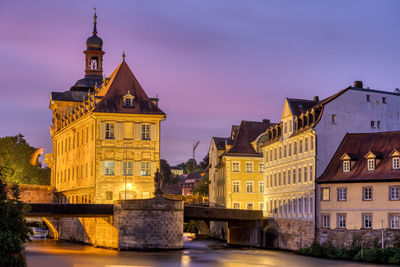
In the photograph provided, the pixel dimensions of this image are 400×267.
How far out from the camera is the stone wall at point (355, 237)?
5916 centimetres

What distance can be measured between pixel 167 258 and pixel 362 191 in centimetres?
1681

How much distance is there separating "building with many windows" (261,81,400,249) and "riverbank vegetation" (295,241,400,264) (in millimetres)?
2517

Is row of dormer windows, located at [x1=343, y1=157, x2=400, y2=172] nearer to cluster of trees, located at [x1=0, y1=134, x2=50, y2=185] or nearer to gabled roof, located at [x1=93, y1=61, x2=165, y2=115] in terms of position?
gabled roof, located at [x1=93, y1=61, x2=165, y2=115]

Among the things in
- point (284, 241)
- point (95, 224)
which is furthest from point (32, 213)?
point (284, 241)

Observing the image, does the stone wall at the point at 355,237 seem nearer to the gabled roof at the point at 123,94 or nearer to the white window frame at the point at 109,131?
the gabled roof at the point at 123,94

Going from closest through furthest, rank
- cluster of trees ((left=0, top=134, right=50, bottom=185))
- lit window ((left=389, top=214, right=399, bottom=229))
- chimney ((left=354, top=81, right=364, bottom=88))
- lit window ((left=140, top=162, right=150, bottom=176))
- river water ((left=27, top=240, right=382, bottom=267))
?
river water ((left=27, top=240, right=382, bottom=267)) → lit window ((left=389, top=214, right=399, bottom=229)) → chimney ((left=354, top=81, right=364, bottom=88)) → lit window ((left=140, top=162, right=150, bottom=176)) → cluster of trees ((left=0, top=134, right=50, bottom=185))

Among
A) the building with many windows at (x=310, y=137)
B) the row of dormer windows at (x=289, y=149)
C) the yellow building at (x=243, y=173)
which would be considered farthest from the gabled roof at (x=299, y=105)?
the yellow building at (x=243, y=173)

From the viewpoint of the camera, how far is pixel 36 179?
123 m

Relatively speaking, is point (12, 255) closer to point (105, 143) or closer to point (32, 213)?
point (32, 213)

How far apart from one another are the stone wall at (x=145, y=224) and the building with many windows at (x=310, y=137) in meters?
11.7

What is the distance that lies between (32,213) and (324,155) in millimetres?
26705

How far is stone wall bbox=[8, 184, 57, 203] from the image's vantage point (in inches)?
3831

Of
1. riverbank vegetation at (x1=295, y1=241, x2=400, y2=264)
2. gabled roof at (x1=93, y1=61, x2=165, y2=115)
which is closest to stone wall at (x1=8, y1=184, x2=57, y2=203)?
gabled roof at (x1=93, y1=61, x2=165, y2=115)

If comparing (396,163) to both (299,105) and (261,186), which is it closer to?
(299,105)
